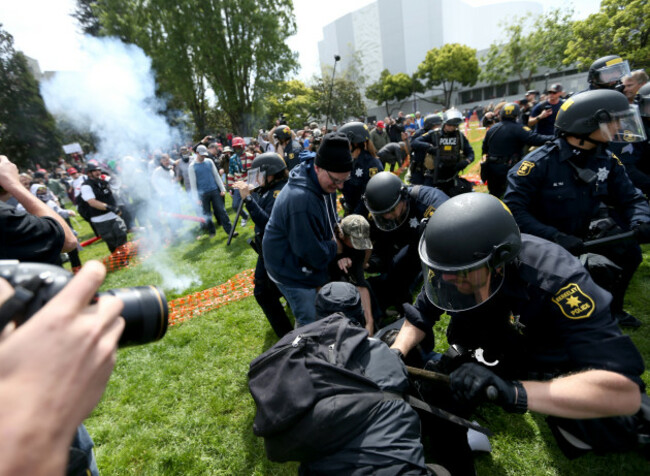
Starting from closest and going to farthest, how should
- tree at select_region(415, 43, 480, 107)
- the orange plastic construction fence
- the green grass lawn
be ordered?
the green grass lawn
the orange plastic construction fence
tree at select_region(415, 43, 480, 107)

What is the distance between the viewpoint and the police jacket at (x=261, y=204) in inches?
154

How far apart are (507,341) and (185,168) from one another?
989cm

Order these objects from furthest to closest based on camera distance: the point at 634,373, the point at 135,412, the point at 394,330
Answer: the point at 135,412, the point at 394,330, the point at 634,373

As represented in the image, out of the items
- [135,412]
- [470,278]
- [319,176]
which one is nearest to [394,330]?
[470,278]

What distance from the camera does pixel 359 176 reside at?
541 cm

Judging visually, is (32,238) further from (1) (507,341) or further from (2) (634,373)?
(2) (634,373)

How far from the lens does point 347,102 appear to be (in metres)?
43.8

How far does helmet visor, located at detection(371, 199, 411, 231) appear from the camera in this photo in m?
3.44

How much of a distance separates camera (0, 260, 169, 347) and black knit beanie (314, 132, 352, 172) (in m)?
1.96

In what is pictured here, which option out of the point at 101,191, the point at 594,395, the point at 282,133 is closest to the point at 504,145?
the point at 282,133

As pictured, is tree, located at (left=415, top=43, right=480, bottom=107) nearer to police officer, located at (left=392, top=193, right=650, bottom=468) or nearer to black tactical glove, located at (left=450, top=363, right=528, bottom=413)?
police officer, located at (left=392, top=193, right=650, bottom=468)

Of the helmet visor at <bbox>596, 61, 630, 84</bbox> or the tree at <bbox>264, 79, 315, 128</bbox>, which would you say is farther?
the tree at <bbox>264, 79, 315, 128</bbox>

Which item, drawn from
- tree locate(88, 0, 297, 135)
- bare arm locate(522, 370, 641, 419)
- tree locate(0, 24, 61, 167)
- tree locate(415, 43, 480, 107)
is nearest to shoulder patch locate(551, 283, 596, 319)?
bare arm locate(522, 370, 641, 419)

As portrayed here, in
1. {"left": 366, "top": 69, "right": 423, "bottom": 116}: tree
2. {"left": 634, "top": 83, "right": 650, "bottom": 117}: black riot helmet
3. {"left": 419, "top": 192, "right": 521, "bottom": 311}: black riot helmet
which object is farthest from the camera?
{"left": 366, "top": 69, "right": 423, "bottom": 116}: tree
